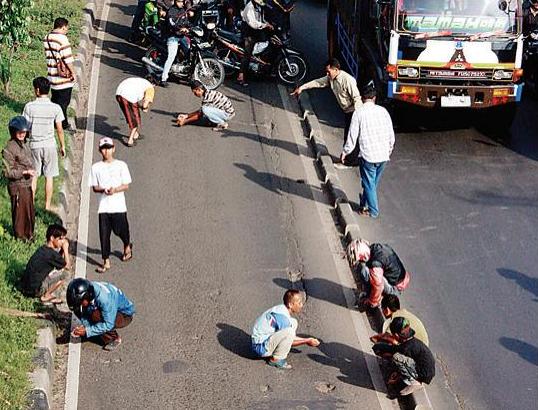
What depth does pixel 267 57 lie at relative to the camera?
55.7ft

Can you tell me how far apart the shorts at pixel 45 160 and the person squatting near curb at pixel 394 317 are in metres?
4.62

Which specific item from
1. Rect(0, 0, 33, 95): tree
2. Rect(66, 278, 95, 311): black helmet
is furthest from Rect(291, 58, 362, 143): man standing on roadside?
Rect(66, 278, 95, 311): black helmet

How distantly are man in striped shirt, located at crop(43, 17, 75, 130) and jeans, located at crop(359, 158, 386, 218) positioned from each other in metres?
4.53

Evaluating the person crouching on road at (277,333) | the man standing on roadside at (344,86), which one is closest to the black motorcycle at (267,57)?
the man standing on roadside at (344,86)

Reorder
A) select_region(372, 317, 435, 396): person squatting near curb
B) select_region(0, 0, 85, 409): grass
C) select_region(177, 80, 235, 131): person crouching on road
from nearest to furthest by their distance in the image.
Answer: select_region(0, 0, 85, 409): grass, select_region(372, 317, 435, 396): person squatting near curb, select_region(177, 80, 235, 131): person crouching on road

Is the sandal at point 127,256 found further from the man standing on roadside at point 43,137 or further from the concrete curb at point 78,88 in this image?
the man standing on roadside at point 43,137

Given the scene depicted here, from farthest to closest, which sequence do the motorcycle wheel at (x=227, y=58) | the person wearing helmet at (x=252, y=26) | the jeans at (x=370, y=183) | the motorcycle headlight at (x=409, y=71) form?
the motorcycle wheel at (x=227, y=58) → the person wearing helmet at (x=252, y=26) → the motorcycle headlight at (x=409, y=71) → the jeans at (x=370, y=183)

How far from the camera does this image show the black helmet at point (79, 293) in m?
8.67

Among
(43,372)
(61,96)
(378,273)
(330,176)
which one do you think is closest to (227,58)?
(61,96)

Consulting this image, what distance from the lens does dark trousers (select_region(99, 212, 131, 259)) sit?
10367 millimetres

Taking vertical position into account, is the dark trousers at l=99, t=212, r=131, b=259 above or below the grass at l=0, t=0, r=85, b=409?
above

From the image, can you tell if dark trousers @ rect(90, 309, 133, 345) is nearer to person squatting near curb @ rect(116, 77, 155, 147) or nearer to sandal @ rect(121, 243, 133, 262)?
sandal @ rect(121, 243, 133, 262)

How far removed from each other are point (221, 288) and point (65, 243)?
177 cm

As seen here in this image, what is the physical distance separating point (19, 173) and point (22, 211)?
43 cm
